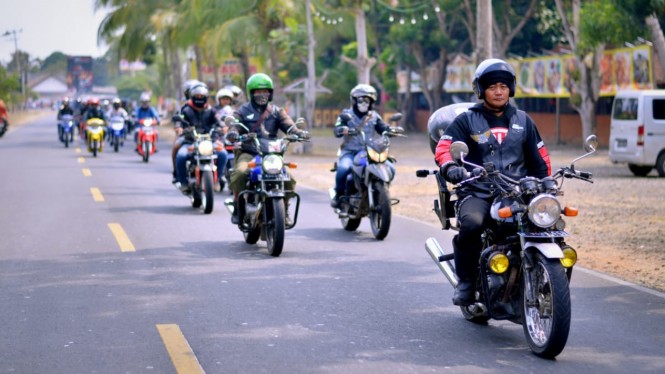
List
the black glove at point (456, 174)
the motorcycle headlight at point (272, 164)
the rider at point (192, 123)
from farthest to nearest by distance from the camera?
the rider at point (192, 123), the motorcycle headlight at point (272, 164), the black glove at point (456, 174)

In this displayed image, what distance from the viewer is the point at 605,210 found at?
17.7 meters

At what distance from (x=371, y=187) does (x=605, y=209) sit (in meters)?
5.53

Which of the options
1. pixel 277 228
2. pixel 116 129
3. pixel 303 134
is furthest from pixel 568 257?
pixel 116 129

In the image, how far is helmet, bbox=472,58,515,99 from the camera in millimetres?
7742

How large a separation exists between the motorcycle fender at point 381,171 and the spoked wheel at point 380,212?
10 centimetres

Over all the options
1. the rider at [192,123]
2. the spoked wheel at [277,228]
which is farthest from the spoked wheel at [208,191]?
the spoked wheel at [277,228]

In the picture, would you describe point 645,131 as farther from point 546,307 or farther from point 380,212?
point 546,307

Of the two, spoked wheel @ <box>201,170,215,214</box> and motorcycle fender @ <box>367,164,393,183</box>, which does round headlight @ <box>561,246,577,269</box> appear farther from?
spoked wheel @ <box>201,170,215,214</box>

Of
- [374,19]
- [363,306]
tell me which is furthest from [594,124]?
[363,306]

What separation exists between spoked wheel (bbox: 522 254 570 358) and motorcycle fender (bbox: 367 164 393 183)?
644cm

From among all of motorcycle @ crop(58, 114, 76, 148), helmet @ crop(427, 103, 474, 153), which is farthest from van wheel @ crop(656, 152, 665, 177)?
motorcycle @ crop(58, 114, 76, 148)

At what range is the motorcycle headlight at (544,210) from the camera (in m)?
6.85

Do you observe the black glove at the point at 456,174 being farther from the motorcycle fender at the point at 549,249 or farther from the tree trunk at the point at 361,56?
the tree trunk at the point at 361,56

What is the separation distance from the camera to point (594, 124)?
3675 cm
